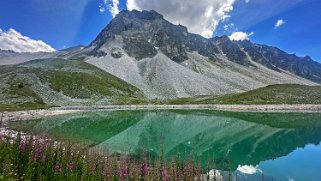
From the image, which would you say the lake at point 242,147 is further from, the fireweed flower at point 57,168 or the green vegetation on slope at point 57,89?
the green vegetation on slope at point 57,89

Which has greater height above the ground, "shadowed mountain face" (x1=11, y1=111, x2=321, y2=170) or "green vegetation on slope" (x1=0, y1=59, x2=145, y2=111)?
"green vegetation on slope" (x1=0, y1=59, x2=145, y2=111)

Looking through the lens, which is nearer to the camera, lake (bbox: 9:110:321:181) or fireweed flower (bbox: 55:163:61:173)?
fireweed flower (bbox: 55:163:61:173)

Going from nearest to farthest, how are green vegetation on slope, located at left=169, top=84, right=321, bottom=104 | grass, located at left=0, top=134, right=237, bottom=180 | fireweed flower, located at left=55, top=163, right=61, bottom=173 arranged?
grass, located at left=0, top=134, right=237, bottom=180 < fireweed flower, located at left=55, top=163, right=61, bottom=173 < green vegetation on slope, located at left=169, top=84, right=321, bottom=104

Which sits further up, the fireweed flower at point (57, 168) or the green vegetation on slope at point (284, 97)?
the green vegetation on slope at point (284, 97)

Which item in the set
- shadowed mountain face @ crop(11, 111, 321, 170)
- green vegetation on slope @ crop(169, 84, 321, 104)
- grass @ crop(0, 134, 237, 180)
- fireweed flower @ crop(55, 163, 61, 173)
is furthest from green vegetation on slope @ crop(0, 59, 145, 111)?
fireweed flower @ crop(55, 163, 61, 173)

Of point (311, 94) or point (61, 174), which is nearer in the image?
point (61, 174)

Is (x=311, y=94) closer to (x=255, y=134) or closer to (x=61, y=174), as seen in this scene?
(x=255, y=134)

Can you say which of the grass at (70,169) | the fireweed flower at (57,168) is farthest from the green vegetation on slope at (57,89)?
the fireweed flower at (57,168)

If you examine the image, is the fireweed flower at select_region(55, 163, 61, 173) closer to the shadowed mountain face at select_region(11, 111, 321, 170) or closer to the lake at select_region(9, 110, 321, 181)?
the lake at select_region(9, 110, 321, 181)

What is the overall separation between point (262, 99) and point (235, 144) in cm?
9685

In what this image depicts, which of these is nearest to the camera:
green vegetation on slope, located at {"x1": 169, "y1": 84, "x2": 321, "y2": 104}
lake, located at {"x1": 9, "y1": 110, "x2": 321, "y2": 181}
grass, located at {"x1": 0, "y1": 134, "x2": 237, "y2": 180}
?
grass, located at {"x1": 0, "y1": 134, "x2": 237, "y2": 180}

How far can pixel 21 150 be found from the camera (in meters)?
17.9

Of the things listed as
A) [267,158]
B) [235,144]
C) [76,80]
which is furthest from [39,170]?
[76,80]

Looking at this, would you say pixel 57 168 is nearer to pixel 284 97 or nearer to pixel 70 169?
pixel 70 169
